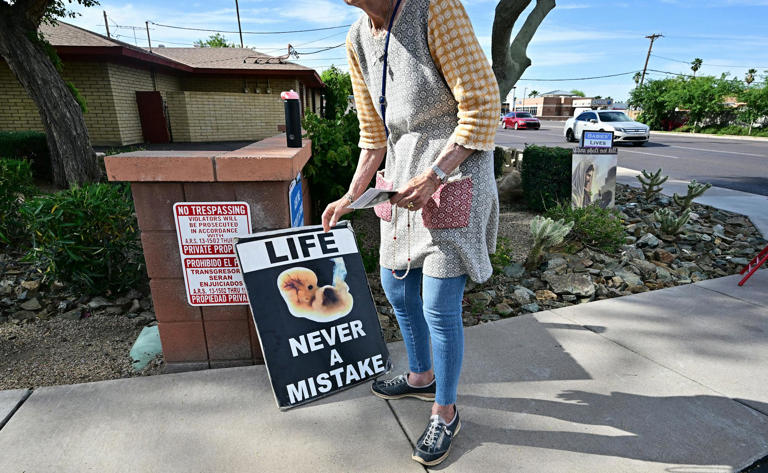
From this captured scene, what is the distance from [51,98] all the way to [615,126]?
18433 millimetres

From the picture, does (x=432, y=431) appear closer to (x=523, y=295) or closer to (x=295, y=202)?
(x=295, y=202)

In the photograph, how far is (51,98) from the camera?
281 inches

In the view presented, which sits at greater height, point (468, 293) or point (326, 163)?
point (326, 163)

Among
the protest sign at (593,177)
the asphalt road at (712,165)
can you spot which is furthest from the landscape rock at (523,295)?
the asphalt road at (712,165)

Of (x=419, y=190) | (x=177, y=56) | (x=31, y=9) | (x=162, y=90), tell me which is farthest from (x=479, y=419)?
(x=177, y=56)

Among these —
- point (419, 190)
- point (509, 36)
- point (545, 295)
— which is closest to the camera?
point (419, 190)

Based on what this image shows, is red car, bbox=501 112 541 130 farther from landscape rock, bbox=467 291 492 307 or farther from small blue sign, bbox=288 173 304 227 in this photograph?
small blue sign, bbox=288 173 304 227

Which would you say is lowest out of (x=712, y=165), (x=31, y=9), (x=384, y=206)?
(x=712, y=165)

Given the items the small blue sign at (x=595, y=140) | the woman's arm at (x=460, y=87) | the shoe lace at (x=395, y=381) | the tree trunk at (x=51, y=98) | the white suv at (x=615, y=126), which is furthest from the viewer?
the white suv at (x=615, y=126)

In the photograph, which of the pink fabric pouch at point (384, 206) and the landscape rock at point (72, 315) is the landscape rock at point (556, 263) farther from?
the landscape rock at point (72, 315)

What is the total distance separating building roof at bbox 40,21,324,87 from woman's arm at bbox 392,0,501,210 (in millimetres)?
13498

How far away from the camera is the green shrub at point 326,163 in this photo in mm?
3338

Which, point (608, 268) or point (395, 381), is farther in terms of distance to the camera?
point (608, 268)

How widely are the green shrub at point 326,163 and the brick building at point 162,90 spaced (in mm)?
12679
